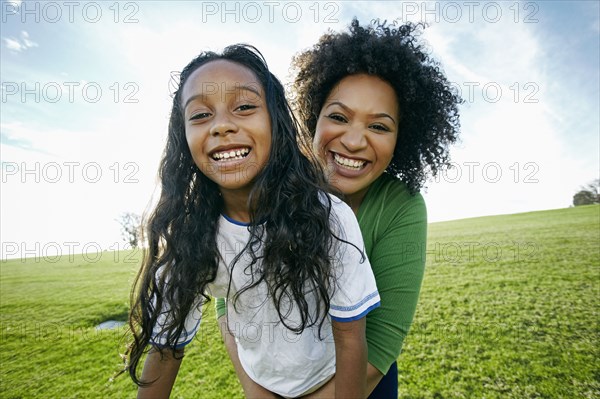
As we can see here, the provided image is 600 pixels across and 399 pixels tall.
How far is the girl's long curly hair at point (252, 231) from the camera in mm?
1660

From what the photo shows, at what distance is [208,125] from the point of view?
1704 mm

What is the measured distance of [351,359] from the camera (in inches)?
59.7

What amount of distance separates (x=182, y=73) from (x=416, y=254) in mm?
1700

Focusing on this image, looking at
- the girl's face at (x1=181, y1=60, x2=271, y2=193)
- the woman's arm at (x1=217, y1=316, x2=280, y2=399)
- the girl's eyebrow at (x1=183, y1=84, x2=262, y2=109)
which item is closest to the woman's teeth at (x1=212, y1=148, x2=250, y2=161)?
the girl's face at (x1=181, y1=60, x2=271, y2=193)

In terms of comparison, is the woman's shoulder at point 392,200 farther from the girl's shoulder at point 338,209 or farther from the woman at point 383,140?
the girl's shoulder at point 338,209

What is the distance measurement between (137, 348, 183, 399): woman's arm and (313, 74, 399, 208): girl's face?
1377 mm

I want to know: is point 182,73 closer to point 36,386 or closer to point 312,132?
point 312,132

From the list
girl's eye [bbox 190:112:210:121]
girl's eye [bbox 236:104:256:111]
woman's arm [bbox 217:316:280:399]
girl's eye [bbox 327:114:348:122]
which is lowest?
→ woman's arm [bbox 217:316:280:399]

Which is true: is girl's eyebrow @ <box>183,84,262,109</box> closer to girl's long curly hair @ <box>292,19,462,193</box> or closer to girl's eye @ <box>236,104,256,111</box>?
girl's eye @ <box>236,104,256,111</box>

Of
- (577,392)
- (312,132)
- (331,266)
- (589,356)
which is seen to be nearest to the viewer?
(331,266)

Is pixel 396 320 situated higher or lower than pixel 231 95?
lower

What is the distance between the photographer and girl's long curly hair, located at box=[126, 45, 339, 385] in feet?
5.45

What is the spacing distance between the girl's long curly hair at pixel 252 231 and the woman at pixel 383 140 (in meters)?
0.29

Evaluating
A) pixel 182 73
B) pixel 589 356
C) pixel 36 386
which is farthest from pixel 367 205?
pixel 36 386
